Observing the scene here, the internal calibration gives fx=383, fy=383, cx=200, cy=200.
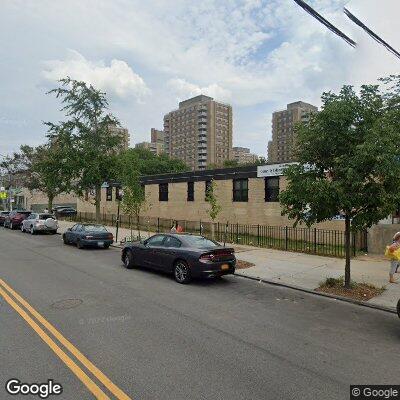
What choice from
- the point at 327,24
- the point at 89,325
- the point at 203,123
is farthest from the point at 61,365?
the point at 203,123

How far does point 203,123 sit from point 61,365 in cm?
14031

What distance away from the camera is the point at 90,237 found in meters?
17.9

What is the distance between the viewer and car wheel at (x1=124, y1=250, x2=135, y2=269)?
12953 mm

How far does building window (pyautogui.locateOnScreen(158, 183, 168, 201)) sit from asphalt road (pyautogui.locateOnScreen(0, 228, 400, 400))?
21632 mm

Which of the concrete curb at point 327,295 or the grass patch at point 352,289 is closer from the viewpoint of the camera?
the concrete curb at point 327,295

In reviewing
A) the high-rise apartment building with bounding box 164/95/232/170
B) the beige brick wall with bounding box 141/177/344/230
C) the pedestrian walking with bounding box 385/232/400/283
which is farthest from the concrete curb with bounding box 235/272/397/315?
the high-rise apartment building with bounding box 164/95/232/170

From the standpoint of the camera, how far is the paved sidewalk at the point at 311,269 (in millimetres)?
10589

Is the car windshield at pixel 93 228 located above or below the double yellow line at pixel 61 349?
above

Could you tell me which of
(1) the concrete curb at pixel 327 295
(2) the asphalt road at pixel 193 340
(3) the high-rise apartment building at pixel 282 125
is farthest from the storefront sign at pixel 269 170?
(3) the high-rise apartment building at pixel 282 125

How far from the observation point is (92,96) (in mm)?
24984

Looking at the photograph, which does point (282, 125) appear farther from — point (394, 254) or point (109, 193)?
point (394, 254)

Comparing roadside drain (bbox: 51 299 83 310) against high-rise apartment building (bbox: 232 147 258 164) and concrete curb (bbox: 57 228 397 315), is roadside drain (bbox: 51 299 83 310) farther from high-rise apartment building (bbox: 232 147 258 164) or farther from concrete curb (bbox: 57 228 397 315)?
high-rise apartment building (bbox: 232 147 258 164)

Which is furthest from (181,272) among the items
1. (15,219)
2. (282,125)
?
(282,125)

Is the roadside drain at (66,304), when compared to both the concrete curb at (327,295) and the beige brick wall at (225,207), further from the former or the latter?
the beige brick wall at (225,207)
